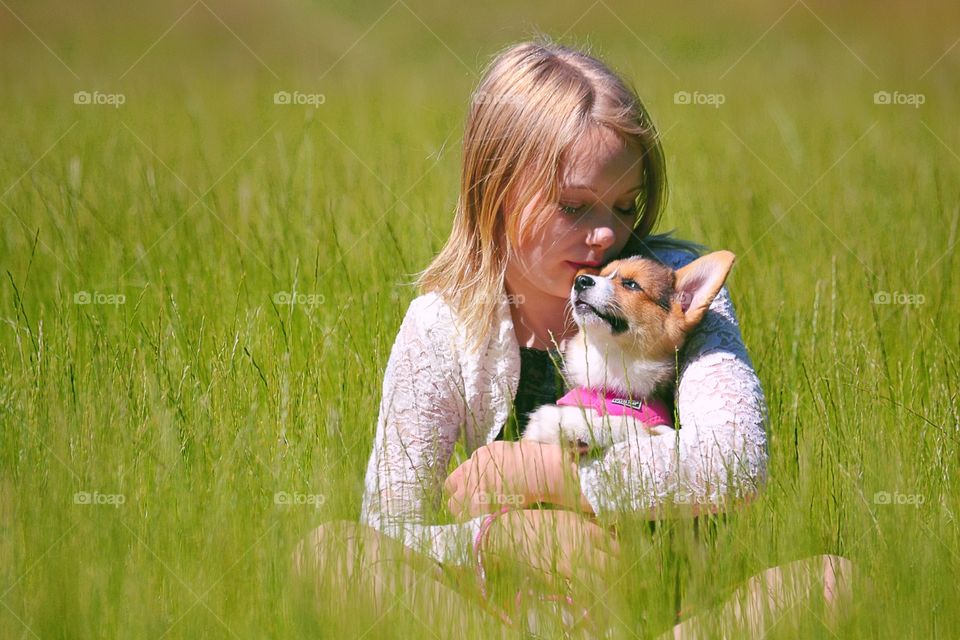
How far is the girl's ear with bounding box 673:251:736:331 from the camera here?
2531 mm

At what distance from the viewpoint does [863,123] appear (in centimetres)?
664

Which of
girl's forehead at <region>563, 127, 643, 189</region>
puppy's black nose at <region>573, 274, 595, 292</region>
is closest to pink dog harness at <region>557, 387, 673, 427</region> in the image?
puppy's black nose at <region>573, 274, 595, 292</region>

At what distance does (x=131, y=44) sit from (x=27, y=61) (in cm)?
150

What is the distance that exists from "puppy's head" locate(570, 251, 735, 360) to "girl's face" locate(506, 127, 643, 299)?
3.4 inches

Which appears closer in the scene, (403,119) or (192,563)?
(192,563)

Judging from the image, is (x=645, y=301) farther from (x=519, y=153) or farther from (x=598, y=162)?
(x=519, y=153)

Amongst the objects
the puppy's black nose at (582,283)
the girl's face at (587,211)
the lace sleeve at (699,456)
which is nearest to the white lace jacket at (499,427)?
the lace sleeve at (699,456)

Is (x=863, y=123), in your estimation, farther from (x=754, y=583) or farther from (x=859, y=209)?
(x=754, y=583)

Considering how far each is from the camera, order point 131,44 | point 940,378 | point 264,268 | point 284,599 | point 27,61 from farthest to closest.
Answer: point 131,44 → point 27,61 → point 264,268 → point 940,378 → point 284,599

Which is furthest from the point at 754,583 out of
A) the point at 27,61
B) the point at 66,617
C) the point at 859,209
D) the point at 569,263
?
the point at 27,61

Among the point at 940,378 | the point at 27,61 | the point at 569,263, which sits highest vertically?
the point at 27,61

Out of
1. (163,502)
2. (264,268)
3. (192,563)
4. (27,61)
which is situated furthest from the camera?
(27,61)

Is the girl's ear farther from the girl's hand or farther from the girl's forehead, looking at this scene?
the girl's hand

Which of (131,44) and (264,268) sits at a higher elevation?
(131,44)
